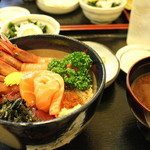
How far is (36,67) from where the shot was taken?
47.1 inches

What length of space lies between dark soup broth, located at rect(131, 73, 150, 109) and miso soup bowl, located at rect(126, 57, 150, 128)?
19 mm

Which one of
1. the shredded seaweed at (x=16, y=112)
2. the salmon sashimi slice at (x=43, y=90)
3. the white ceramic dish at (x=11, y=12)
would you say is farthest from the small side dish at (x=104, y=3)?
the shredded seaweed at (x=16, y=112)

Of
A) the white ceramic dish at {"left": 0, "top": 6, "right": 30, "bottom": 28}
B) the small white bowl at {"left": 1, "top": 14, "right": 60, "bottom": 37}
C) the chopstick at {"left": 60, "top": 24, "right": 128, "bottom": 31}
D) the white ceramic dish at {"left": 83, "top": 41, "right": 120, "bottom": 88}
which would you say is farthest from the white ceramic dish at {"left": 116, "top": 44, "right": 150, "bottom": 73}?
the white ceramic dish at {"left": 0, "top": 6, "right": 30, "bottom": 28}

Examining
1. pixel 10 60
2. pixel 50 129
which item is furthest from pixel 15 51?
pixel 50 129

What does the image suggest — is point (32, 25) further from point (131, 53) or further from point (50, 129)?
point (50, 129)

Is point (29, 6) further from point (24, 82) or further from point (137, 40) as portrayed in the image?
point (24, 82)

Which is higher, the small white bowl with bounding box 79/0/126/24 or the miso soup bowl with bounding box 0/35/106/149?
the miso soup bowl with bounding box 0/35/106/149

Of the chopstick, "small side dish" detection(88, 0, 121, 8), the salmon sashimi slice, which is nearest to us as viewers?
the salmon sashimi slice

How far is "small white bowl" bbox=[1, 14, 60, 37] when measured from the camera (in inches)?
69.7

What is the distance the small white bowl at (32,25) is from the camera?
177 centimetres

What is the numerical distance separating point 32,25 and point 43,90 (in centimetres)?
99

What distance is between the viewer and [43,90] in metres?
0.97

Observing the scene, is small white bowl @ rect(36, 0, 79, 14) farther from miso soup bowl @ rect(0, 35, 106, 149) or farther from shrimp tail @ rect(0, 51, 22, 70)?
miso soup bowl @ rect(0, 35, 106, 149)

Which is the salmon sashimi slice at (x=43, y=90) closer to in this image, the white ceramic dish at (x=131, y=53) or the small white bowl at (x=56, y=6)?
the white ceramic dish at (x=131, y=53)
